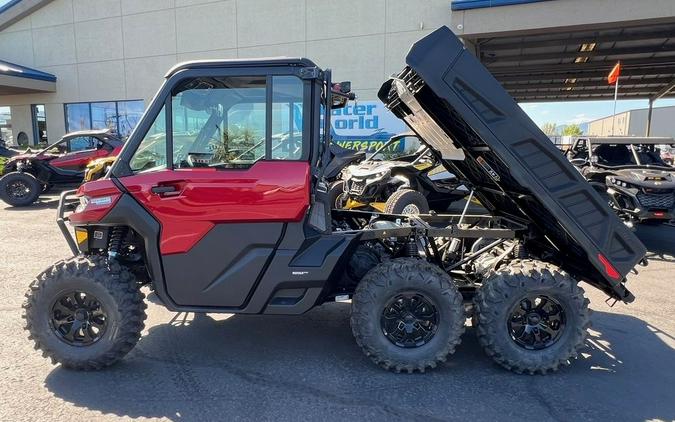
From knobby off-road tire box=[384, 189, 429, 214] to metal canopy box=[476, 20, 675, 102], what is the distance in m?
10.1

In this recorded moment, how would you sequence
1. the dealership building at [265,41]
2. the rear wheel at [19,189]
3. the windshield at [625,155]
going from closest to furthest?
the windshield at [625,155], the rear wheel at [19,189], the dealership building at [265,41]

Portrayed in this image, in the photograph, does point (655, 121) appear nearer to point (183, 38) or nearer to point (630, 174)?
point (183, 38)

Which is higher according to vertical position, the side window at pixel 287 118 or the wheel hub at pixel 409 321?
the side window at pixel 287 118

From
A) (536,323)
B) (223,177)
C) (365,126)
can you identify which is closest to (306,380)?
(223,177)

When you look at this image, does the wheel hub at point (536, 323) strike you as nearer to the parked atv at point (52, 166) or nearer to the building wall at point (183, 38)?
the parked atv at point (52, 166)

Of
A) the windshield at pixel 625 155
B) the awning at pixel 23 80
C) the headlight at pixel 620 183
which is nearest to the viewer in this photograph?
the headlight at pixel 620 183

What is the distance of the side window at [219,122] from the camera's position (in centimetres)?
328

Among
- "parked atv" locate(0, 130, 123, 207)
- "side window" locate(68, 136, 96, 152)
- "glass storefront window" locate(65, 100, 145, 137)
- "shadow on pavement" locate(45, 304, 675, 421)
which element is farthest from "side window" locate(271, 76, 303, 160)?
"glass storefront window" locate(65, 100, 145, 137)

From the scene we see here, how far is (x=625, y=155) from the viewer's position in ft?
30.1

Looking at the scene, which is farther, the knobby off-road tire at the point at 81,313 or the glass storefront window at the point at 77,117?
the glass storefront window at the point at 77,117

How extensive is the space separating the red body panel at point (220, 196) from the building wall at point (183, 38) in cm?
1386

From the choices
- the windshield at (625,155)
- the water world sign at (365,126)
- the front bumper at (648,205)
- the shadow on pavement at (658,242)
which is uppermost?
the water world sign at (365,126)

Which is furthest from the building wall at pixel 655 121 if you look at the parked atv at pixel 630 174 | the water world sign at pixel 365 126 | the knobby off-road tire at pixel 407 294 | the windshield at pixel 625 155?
the knobby off-road tire at pixel 407 294

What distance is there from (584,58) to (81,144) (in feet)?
68.5
